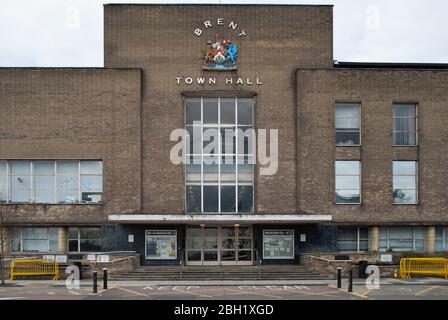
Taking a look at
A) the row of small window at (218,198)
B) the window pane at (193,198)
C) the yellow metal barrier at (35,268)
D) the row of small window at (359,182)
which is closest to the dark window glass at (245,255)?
the row of small window at (218,198)

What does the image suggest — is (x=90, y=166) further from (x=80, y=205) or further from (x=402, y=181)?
(x=402, y=181)

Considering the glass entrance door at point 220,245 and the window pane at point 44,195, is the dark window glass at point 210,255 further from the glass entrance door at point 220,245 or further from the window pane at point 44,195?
the window pane at point 44,195

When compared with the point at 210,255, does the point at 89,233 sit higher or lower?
higher

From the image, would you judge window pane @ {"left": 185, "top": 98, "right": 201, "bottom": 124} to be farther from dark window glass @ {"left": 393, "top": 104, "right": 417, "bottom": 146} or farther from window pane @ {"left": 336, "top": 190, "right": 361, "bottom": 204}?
dark window glass @ {"left": 393, "top": 104, "right": 417, "bottom": 146}

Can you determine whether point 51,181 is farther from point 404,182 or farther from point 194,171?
point 404,182

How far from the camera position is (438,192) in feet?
107

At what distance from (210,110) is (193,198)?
5.53 metres

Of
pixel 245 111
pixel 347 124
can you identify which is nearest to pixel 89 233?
pixel 245 111

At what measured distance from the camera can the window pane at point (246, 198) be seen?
3250 cm

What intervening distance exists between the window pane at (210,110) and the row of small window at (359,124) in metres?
7.47

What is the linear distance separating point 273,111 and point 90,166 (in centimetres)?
1168

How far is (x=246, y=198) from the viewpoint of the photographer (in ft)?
107

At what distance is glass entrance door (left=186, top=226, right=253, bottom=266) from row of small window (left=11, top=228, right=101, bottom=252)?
582cm
